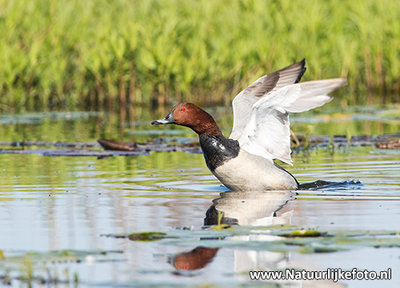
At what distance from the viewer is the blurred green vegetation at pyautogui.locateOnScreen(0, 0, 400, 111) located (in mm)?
17719

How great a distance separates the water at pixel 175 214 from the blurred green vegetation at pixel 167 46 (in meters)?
6.50

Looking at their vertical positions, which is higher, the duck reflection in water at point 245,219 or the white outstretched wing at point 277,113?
the white outstretched wing at point 277,113

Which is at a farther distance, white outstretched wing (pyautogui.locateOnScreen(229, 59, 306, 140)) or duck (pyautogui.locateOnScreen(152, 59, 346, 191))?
white outstretched wing (pyautogui.locateOnScreen(229, 59, 306, 140))

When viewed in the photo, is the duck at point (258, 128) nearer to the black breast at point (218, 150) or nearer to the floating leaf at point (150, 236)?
the black breast at point (218, 150)

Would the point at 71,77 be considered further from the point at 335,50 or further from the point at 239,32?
the point at 335,50

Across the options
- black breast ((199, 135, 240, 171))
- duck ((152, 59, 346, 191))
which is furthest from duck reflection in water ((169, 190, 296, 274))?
black breast ((199, 135, 240, 171))

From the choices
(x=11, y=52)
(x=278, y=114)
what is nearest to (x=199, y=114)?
(x=278, y=114)

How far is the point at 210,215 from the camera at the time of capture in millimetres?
6461

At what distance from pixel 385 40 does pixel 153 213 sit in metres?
14.6

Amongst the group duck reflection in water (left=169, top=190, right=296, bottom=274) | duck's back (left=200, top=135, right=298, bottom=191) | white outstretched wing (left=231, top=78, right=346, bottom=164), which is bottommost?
duck reflection in water (left=169, top=190, right=296, bottom=274)

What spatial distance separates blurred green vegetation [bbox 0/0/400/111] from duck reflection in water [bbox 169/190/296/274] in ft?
31.4

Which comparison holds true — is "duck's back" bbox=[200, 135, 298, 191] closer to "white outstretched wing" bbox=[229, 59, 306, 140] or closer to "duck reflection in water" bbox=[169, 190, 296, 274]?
"duck reflection in water" bbox=[169, 190, 296, 274]

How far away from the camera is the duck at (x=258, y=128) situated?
768 centimetres

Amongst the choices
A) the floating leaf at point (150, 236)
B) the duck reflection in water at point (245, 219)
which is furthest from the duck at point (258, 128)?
the floating leaf at point (150, 236)
